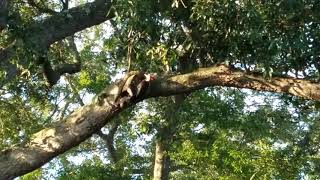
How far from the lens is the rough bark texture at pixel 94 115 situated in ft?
19.3

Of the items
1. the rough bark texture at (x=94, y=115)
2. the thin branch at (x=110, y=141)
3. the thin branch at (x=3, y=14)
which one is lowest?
the thin branch at (x=110, y=141)

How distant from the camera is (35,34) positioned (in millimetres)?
7004

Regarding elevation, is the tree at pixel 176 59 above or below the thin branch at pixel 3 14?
below

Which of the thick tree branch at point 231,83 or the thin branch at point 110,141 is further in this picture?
the thin branch at point 110,141

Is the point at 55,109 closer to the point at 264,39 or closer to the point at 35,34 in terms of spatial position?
the point at 35,34

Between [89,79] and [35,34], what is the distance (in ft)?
18.7

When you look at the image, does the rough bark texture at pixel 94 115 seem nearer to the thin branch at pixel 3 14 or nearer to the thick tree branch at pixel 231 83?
the thick tree branch at pixel 231 83

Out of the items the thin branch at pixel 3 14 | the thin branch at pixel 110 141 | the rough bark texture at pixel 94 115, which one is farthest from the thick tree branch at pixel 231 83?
the thin branch at pixel 110 141

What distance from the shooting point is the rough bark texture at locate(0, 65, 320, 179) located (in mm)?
5895

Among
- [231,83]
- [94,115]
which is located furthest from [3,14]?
[231,83]

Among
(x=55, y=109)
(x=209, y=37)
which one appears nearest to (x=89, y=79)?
(x=55, y=109)

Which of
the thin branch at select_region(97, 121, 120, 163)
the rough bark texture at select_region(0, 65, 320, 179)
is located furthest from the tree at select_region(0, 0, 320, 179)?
the thin branch at select_region(97, 121, 120, 163)

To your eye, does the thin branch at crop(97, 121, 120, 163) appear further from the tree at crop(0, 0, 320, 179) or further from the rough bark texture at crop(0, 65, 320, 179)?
the rough bark texture at crop(0, 65, 320, 179)

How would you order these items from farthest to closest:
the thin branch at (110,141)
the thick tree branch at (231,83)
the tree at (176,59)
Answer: the thin branch at (110,141) → the thick tree branch at (231,83) → the tree at (176,59)
